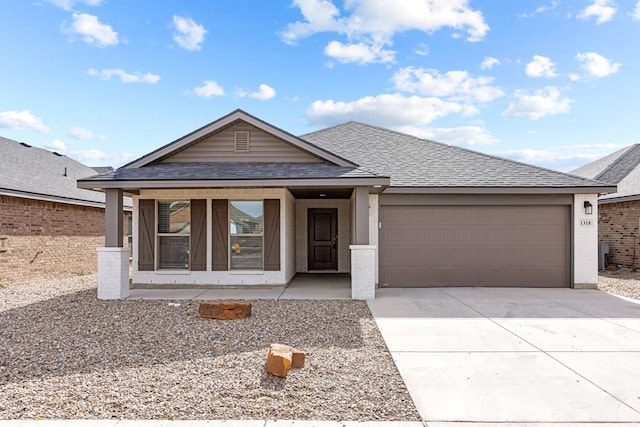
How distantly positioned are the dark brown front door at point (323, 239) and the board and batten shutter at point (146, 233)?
522cm

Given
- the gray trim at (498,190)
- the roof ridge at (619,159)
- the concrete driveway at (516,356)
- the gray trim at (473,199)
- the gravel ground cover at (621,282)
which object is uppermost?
the roof ridge at (619,159)

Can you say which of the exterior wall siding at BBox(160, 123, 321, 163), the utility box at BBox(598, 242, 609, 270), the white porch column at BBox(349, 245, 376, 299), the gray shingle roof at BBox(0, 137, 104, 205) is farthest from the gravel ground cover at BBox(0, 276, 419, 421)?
the utility box at BBox(598, 242, 609, 270)

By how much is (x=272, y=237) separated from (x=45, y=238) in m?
7.67

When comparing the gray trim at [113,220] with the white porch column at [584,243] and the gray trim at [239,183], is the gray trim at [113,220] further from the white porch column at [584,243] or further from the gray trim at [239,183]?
the white porch column at [584,243]

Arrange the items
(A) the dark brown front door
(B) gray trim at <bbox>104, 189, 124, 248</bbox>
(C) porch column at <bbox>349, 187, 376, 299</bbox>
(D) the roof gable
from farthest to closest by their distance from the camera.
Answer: (A) the dark brown front door, (D) the roof gable, (B) gray trim at <bbox>104, 189, 124, 248</bbox>, (C) porch column at <bbox>349, 187, 376, 299</bbox>

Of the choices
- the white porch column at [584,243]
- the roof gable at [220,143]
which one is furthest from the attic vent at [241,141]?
the white porch column at [584,243]

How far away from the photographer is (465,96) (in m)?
17.9

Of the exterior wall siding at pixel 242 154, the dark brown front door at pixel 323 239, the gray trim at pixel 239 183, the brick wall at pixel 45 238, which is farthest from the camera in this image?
the dark brown front door at pixel 323 239

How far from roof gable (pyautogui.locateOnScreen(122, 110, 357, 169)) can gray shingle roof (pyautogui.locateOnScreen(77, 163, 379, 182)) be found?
210 mm

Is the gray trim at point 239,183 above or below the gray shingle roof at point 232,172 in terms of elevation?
below

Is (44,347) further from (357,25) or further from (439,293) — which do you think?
(357,25)

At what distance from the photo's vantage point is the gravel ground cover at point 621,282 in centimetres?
987

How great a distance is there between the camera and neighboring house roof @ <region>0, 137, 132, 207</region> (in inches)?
456

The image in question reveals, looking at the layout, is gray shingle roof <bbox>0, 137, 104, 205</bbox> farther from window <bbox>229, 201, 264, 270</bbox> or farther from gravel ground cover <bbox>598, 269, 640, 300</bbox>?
gravel ground cover <bbox>598, 269, 640, 300</bbox>
